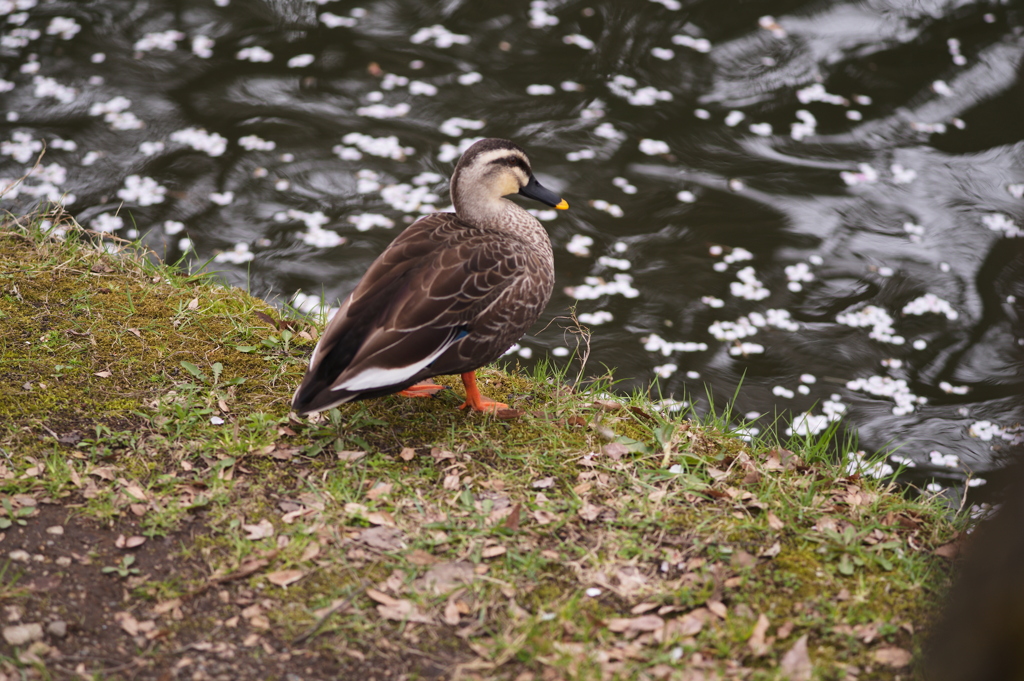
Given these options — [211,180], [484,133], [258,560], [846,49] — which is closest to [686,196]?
[484,133]

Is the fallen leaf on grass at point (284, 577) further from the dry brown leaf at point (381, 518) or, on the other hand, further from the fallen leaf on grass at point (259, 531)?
the dry brown leaf at point (381, 518)

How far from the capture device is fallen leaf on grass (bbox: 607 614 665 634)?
3.34m

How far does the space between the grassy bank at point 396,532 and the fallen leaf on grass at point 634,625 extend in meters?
0.02

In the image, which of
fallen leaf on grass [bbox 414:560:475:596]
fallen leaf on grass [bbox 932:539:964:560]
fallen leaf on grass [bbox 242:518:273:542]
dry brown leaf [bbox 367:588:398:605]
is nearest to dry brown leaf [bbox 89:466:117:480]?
fallen leaf on grass [bbox 242:518:273:542]

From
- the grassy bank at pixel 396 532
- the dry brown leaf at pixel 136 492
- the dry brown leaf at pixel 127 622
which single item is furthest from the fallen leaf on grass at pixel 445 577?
the dry brown leaf at pixel 136 492

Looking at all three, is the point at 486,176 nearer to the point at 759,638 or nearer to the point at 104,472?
the point at 104,472

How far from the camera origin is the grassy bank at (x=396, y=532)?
3221mm

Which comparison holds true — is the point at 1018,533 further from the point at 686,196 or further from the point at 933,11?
the point at 933,11

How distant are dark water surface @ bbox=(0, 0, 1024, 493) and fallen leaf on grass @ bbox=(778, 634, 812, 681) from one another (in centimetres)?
323

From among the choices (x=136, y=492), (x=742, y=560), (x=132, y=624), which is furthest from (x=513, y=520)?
(x=136, y=492)

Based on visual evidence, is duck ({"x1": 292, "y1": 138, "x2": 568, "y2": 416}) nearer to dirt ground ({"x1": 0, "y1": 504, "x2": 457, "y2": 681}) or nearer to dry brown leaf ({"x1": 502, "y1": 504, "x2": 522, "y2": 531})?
dry brown leaf ({"x1": 502, "y1": 504, "x2": 522, "y2": 531})

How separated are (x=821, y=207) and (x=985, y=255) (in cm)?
155

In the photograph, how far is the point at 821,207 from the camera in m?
8.38

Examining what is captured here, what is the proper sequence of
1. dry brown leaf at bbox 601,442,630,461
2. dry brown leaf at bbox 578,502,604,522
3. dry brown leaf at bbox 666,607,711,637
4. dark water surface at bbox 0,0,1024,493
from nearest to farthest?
dry brown leaf at bbox 666,607,711,637 → dry brown leaf at bbox 578,502,604,522 → dry brown leaf at bbox 601,442,630,461 → dark water surface at bbox 0,0,1024,493
